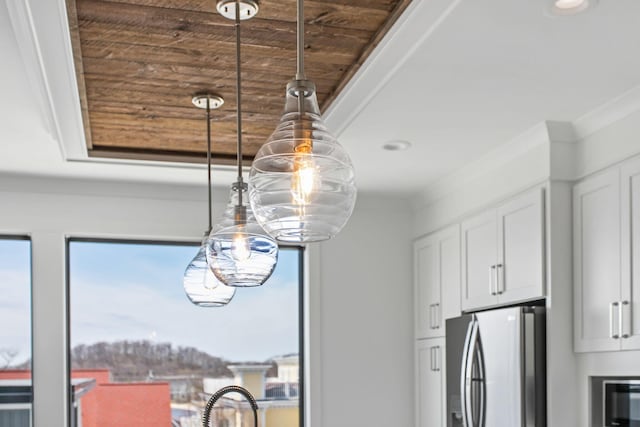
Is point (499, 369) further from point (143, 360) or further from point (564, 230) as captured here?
point (143, 360)

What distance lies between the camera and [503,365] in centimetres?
355

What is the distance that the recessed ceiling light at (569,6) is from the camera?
2.25 metres

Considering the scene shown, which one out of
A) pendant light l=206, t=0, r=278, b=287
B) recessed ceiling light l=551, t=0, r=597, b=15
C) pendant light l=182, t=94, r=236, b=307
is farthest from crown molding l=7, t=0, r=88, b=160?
recessed ceiling light l=551, t=0, r=597, b=15

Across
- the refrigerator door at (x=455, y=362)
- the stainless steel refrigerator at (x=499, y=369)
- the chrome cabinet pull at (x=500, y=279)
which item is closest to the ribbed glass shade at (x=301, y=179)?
the stainless steel refrigerator at (x=499, y=369)

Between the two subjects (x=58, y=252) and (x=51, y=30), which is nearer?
(x=51, y=30)

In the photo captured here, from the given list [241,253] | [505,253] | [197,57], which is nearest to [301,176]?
[241,253]

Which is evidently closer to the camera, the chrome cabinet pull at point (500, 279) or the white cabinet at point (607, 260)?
the white cabinet at point (607, 260)

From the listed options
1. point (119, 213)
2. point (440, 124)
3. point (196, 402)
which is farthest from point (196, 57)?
point (196, 402)

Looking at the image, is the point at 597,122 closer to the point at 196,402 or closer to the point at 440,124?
the point at 440,124

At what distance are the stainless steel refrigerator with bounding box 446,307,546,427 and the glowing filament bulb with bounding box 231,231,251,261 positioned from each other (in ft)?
5.09

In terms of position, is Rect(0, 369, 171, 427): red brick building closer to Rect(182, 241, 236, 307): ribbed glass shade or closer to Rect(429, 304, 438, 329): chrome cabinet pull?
Rect(429, 304, 438, 329): chrome cabinet pull

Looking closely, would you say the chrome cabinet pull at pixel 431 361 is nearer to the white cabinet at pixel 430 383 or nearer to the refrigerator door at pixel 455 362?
the white cabinet at pixel 430 383

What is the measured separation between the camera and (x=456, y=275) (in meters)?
4.34

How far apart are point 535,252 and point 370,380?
1.71 m
